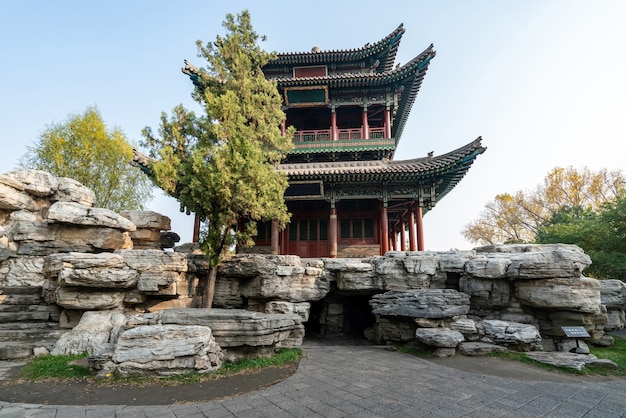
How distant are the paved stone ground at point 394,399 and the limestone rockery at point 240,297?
1507 millimetres

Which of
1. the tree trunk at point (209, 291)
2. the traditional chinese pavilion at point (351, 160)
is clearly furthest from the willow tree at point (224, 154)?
the traditional chinese pavilion at point (351, 160)

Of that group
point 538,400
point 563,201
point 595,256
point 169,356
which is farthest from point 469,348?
point 563,201

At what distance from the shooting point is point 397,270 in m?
9.96

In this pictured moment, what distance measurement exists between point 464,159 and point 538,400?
31.0 ft

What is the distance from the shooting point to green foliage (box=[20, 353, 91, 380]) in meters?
5.79

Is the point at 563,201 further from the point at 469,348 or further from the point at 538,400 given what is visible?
the point at 538,400

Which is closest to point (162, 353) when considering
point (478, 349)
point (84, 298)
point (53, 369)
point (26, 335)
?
point (53, 369)

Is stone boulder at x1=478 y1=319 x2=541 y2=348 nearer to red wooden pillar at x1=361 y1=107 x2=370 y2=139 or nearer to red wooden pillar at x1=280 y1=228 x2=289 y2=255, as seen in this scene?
red wooden pillar at x1=280 y1=228 x2=289 y2=255

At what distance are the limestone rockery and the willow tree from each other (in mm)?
1597

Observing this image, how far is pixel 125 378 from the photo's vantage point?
18.1ft

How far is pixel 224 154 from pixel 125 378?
18.6ft

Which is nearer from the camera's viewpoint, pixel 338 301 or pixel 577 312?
pixel 577 312

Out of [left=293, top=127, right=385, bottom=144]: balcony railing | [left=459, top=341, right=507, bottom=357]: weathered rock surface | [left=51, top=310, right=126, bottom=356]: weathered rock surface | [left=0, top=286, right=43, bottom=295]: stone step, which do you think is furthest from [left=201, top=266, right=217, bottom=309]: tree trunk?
[left=293, top=127, right=385, bottom=144]: balcony railing

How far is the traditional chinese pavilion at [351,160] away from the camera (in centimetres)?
1355
